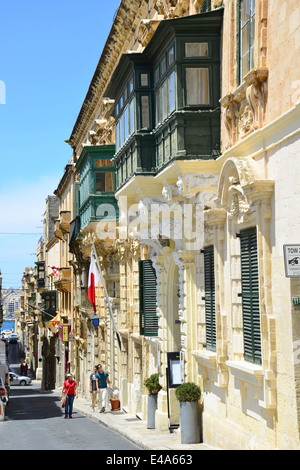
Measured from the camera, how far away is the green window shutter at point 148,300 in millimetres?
20141

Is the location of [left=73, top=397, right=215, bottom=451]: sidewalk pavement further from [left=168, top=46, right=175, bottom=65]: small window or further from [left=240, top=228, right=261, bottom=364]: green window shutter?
[left=168, top=46, right=175, bottom=65]: small window

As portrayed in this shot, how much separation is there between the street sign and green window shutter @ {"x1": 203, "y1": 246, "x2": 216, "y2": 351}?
4.92 meters

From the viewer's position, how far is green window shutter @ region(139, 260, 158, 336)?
20141 mm

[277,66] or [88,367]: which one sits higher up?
[277,66]

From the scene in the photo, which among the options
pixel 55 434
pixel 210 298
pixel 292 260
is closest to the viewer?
pixel 292 260

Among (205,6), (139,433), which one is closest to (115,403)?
(139,433)

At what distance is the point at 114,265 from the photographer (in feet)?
92.6

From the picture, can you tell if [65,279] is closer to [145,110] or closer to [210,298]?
[145,110]

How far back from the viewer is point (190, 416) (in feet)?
49.2

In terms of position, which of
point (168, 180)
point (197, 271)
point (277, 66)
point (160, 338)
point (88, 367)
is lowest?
point (88, 367)

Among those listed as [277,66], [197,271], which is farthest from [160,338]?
[277,66]

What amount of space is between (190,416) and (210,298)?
2.53m

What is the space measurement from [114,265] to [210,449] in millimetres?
14848
